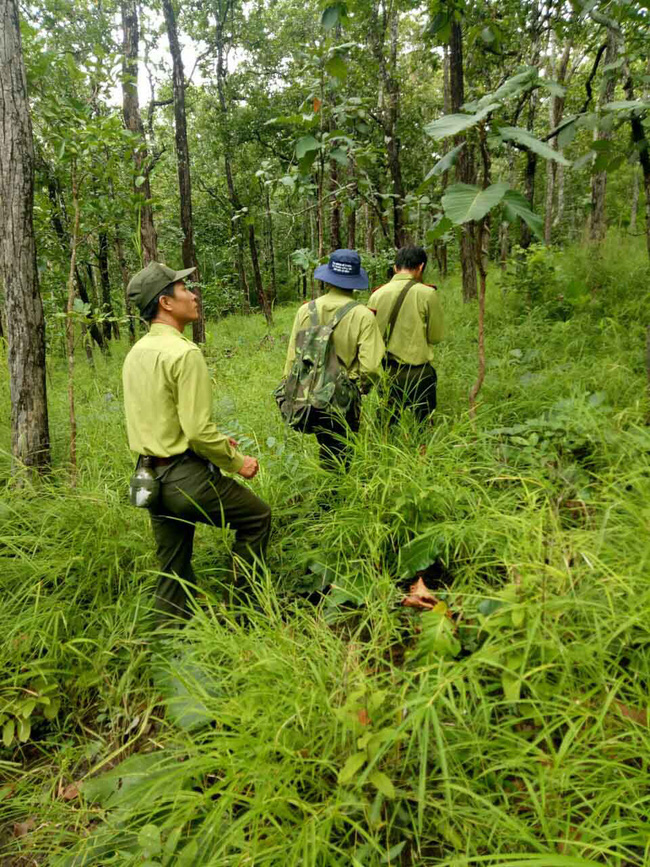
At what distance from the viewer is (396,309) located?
362 centimetres

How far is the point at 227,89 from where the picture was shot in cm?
1240

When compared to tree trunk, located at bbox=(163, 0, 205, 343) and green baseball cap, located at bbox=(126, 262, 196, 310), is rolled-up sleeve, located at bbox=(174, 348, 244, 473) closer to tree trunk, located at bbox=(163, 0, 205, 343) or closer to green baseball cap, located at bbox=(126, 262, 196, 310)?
green baseball cap, located at bbox=(126, 262, 196, 310)

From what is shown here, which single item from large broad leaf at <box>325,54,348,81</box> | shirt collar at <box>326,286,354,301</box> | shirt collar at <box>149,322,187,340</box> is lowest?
shirt collar at <box>149,322,187,340</box>

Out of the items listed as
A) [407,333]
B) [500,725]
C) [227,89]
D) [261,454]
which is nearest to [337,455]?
[261,454]

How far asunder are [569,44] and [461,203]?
9.65 m

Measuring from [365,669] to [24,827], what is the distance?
143cm

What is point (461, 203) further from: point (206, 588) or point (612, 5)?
point (206, 588)

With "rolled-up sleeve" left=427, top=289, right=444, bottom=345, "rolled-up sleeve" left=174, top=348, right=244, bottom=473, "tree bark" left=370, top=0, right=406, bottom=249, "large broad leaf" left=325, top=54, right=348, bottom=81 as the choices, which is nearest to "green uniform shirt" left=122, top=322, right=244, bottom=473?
"rolled-up sleeve" left=174, top=348, right=244, bottom=473

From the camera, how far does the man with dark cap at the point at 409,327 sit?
3.60 m

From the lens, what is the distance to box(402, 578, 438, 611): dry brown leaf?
2135 millimetres

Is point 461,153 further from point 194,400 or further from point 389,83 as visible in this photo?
point 389,83

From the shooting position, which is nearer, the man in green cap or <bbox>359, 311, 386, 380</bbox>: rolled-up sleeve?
the man in green cap

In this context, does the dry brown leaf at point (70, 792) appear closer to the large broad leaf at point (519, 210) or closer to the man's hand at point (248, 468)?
the man's hand at point (248, 468)

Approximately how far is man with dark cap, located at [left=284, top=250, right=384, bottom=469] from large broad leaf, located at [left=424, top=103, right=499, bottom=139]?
116 centimetres
